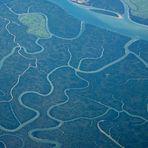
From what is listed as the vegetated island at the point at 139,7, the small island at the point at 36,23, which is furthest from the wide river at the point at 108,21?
the small island at the point at 36,23

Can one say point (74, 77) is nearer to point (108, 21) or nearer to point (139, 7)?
point (108, 21)

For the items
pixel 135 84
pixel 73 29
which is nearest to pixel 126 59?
pixel 135 84

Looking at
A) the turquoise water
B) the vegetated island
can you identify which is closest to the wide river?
the turquoise water

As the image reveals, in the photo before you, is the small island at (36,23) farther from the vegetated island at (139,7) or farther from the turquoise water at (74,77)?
the vegetated island at (139,7)

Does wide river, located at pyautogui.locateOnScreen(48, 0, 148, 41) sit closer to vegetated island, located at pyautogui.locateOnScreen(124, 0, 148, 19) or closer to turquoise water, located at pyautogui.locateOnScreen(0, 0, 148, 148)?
turquoise water, located at pyautogui.locateOnScreen(0, 0, 148, 148)

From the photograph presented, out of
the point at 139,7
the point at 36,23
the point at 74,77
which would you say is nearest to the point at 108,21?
the point at 139,7

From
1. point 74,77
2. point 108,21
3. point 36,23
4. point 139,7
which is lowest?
point 74,77
